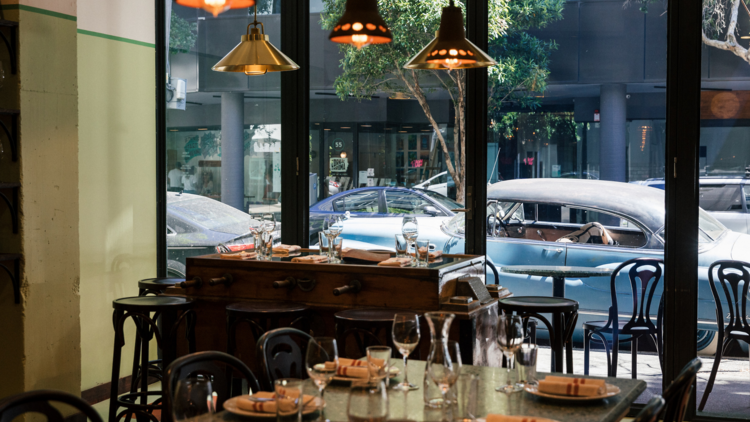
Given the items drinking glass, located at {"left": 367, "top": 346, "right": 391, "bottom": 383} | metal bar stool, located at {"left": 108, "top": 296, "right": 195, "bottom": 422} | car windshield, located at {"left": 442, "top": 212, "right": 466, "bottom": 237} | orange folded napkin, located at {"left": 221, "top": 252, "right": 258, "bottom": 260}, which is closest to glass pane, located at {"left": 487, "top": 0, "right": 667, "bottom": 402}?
car windshield, located at {"left": 442, "top": 212, "right": 466, "bottom": 237}

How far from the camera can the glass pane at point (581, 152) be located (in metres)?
4.46

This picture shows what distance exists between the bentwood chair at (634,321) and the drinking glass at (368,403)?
131 inches

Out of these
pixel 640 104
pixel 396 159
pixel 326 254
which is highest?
pixel 640 104

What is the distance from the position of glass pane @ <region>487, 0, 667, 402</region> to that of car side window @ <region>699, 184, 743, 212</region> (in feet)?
0.80

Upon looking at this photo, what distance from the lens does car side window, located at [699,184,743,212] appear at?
430 cm

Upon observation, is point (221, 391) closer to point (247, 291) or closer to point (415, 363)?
point (415, 363)

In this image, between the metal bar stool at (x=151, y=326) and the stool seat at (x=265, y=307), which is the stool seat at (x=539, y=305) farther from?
the metal bar stool at (x=151, y=326)

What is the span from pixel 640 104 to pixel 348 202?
6.68 feet

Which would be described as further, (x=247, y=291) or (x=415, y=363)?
(x=247, y=291)

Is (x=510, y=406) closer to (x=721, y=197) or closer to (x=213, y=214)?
(x=721, y=197)

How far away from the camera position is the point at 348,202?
16.9 ft

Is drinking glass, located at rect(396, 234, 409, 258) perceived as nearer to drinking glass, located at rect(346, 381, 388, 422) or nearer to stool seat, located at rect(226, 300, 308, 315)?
stool seat, located at rect(226, 300, 308, 315)

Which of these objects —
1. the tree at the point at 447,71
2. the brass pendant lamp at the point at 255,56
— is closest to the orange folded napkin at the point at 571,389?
the brass pendant lamp at the point at 255,56

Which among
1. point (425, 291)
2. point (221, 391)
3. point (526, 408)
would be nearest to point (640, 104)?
point (425, 291)
